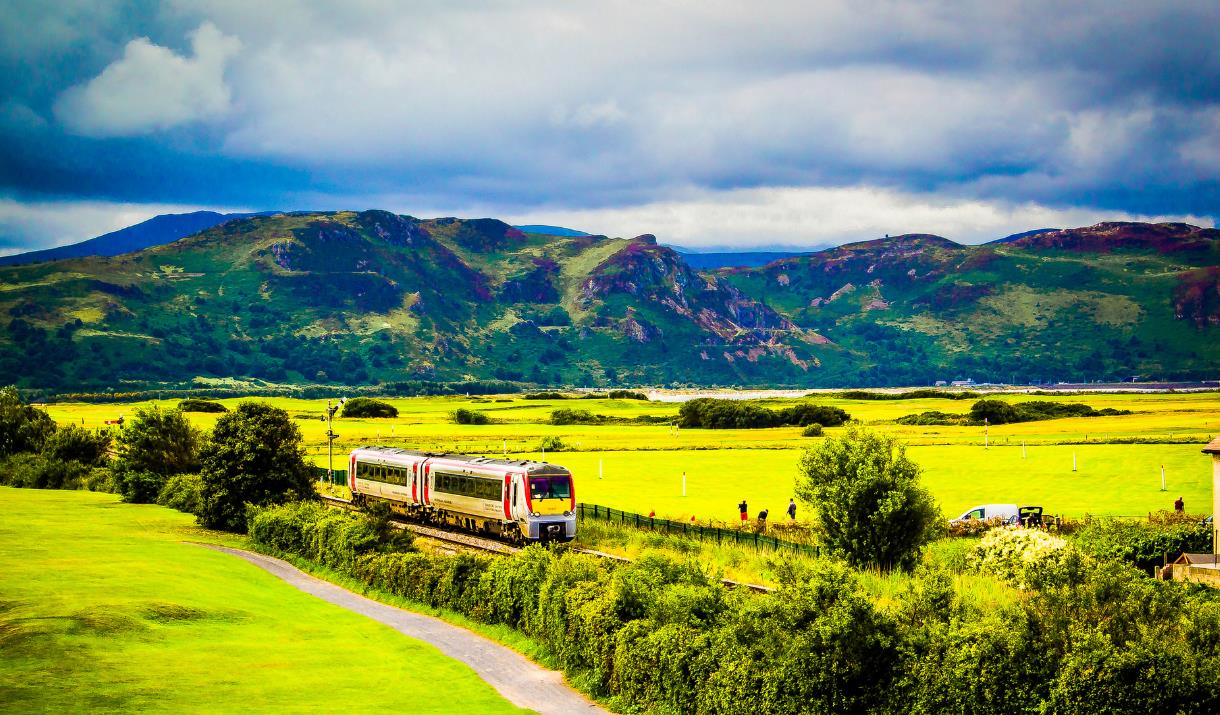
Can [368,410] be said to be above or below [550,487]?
below

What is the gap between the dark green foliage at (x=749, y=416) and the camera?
138125 mm

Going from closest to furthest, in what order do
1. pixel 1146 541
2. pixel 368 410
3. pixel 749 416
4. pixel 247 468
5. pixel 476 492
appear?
1. pixel 1146 541
2. pixel 476 492
3. pixel 247 468
4. pixel 749 416
5. pixel 368 410

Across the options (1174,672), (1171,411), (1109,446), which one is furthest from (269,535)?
(1171,411)

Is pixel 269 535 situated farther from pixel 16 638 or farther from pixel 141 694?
pixel 141 694

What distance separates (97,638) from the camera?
28234 millimetres

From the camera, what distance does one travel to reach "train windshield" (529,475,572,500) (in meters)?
46.9

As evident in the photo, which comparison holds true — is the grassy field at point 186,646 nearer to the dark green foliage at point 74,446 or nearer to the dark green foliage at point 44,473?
the dark green foliage at point 44,473

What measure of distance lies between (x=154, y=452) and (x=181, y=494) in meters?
9.26

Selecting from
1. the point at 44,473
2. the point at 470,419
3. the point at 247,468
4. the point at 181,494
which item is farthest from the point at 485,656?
the point at 470,419

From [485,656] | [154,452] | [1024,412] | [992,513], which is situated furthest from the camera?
[1024,412]

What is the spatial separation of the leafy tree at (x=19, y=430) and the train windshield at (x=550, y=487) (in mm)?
66459

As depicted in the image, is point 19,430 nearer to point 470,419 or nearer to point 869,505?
point 470,419

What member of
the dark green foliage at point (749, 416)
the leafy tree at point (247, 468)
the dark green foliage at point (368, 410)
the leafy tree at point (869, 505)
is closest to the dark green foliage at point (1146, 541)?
the leafy tree at point (869, 505)

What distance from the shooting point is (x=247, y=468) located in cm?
6078
